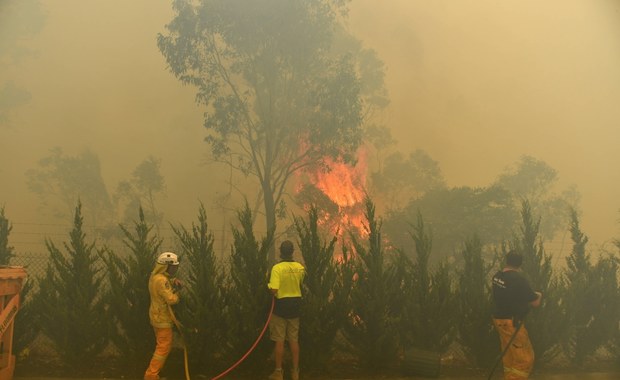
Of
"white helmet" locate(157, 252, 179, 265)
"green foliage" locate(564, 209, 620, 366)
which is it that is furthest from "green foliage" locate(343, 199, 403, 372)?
"green foliage" locate(564, 209, 620, 366)

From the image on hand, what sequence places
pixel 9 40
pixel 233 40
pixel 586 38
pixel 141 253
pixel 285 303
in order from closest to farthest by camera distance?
pixel 285 303, pixel 141 253, pixel 9 40, pixel 233 40, pixel 586 38

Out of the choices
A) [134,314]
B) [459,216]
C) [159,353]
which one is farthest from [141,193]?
[459,216]

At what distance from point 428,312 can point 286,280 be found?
2707 mm

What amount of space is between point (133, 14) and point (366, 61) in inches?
238

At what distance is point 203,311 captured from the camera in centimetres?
832

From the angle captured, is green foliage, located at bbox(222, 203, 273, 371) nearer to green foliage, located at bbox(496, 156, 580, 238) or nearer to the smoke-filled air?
the smoke-filled air

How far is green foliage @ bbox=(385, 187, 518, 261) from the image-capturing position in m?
13.6

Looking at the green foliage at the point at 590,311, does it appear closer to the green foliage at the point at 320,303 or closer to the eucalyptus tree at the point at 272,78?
the green foliage at the point at 320,303

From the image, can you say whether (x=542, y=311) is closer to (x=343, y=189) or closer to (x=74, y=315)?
(x=343, y=189)

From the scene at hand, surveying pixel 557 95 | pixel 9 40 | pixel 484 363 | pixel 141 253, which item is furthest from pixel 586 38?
pixel 9 40

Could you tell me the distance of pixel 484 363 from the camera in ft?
30.4

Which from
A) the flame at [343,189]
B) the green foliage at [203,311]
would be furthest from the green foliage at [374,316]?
the flame at [343,189]

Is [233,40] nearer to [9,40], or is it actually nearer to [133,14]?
[133,14]

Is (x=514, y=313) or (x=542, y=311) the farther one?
(x=542, y=311)
